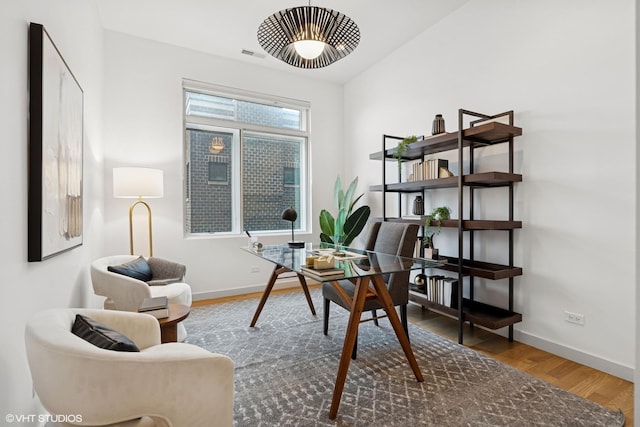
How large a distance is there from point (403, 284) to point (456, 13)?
2812 mm

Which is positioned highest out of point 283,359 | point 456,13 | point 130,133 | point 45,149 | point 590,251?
point 456,13

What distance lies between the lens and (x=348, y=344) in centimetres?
176

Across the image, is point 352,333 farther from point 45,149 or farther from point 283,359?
point 45,149

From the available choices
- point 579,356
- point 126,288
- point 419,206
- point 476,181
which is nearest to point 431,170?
point 419,206

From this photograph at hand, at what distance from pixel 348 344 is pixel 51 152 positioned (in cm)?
185

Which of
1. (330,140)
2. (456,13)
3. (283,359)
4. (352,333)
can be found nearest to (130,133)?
(330,140)

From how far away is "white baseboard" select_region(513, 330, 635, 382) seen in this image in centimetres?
204

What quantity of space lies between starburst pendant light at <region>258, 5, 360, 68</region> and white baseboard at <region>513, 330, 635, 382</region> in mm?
2804

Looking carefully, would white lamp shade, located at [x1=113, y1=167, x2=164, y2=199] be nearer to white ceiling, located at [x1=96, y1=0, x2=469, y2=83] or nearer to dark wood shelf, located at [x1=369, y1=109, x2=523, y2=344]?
white ceiling, located at [x1=96, y1=0, x2=469, y2=83]

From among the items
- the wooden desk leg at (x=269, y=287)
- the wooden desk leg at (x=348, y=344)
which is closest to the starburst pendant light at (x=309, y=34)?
the wooden desk leg at (x=348, y=344)

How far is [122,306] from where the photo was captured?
7.54 feet

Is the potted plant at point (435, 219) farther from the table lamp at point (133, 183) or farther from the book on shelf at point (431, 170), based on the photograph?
the table lamp at point (133, 183)

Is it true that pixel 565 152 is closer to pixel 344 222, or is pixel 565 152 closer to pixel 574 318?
pixel 574 318

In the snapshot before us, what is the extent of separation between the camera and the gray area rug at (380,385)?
166 centimetres
